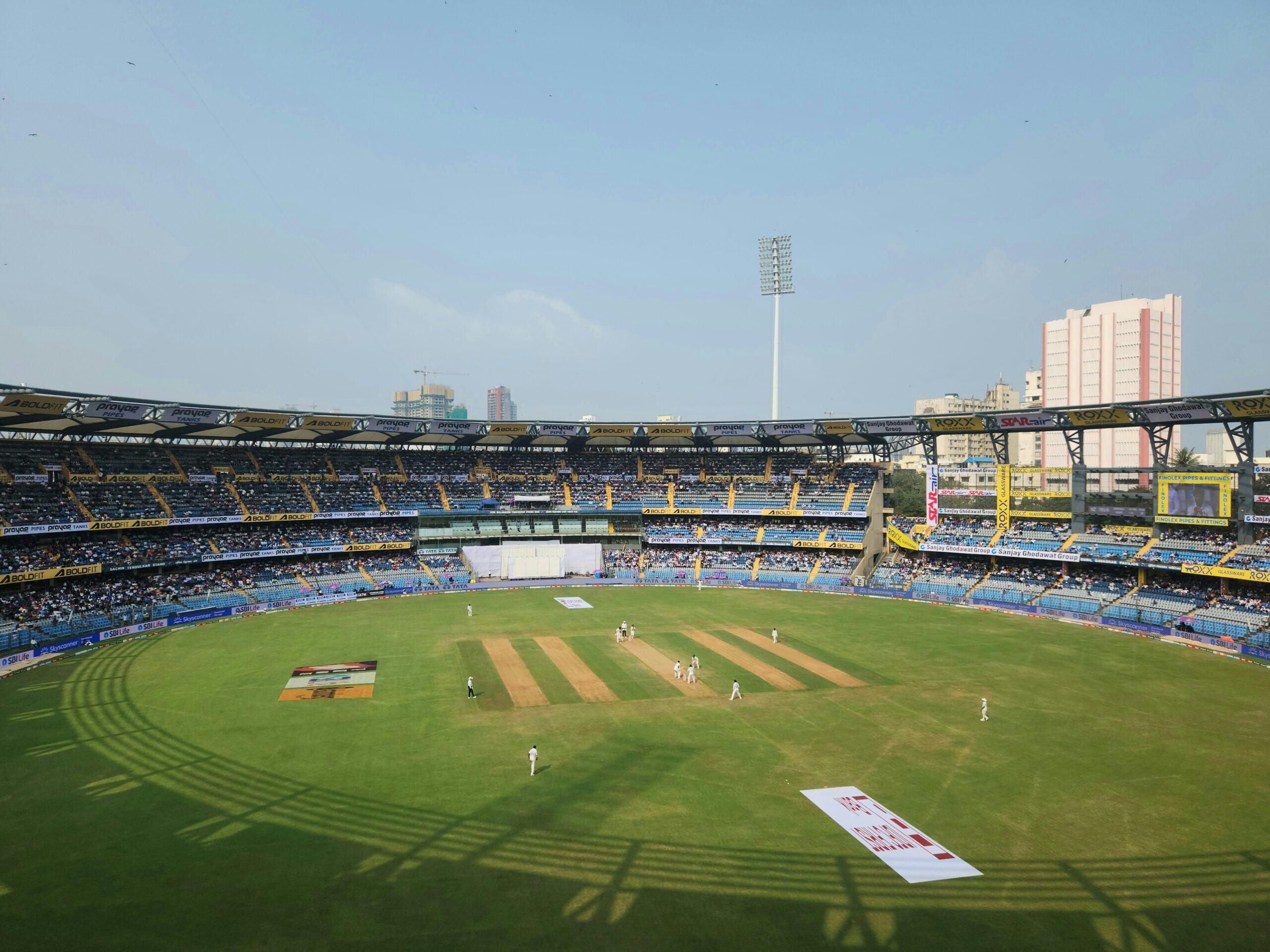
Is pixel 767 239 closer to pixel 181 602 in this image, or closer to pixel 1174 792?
pixel 181 602

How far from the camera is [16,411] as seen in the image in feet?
150

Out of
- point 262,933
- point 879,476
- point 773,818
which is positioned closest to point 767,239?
point 879,476

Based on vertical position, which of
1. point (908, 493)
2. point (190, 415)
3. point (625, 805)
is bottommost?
point (625, 805)

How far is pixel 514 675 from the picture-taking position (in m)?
35.1

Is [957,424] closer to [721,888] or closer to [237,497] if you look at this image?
[721,888]

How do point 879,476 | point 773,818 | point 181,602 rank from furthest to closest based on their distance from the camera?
1. point 879,476
2. point 181,602
3. point 773,818

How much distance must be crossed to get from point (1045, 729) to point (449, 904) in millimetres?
22619

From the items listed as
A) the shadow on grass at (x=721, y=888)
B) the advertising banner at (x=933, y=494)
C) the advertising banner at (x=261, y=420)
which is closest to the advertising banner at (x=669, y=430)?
the advertising banner at (x=933, y=494)

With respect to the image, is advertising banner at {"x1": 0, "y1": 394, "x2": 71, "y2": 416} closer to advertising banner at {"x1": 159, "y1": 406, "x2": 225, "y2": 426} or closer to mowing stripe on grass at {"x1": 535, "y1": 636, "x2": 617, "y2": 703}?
advertising banner at {"x1": 159, "y1": 406, "x2": 225, "y2": 426}

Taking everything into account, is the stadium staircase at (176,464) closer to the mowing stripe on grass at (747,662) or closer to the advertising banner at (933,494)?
the mowing stripe on grass at (747,662)

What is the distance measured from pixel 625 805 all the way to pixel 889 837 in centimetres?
710

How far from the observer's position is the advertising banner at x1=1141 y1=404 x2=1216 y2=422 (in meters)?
49.6

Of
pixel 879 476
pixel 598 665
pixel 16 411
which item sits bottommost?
pixel 598 665

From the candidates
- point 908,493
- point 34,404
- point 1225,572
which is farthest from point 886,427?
point 34,404
